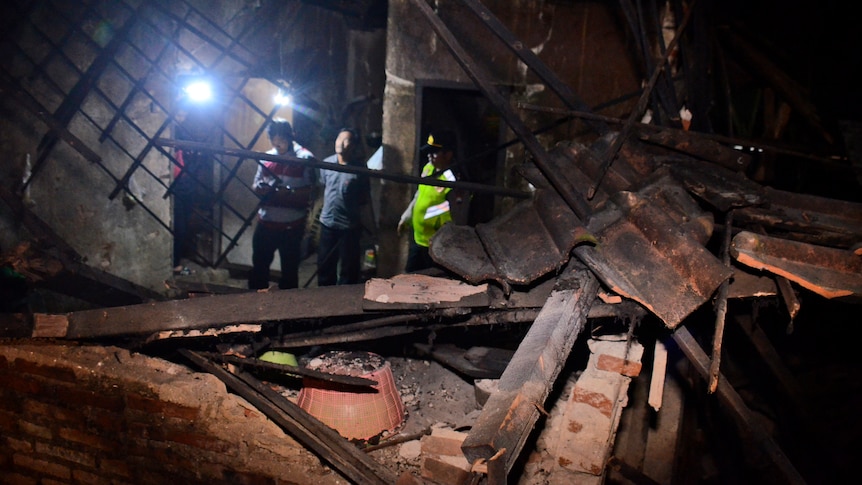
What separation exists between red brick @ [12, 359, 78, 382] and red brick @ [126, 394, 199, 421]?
439 millimetres

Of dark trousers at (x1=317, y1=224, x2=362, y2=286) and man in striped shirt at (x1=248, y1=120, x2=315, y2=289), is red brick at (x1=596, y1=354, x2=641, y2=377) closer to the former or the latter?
dark trousers at (x1=317, y1=224, x2=362, y2=286)

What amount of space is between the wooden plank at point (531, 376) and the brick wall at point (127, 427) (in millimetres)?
1375

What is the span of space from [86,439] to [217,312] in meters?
1.25

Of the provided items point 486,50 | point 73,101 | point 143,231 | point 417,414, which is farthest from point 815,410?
point 73,101

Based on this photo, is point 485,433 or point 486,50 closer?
point 485,433

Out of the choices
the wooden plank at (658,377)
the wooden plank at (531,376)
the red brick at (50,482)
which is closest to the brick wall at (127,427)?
the red brick at (50,482)

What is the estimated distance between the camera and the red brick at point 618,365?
3236mm

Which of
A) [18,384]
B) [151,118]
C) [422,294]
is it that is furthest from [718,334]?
[151,118]

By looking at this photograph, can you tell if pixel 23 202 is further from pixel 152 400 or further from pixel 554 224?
pixel 554 224

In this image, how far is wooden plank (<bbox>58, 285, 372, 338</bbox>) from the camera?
328cm

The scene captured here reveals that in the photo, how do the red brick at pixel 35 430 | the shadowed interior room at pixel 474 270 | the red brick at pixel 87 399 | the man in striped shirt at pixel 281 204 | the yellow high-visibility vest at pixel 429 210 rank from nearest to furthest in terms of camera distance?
the shadowed interior room at pixel 474 270, the red brick at pixel 87 399, the red brick at pixel 35 430, the yellow high-visibility vest at pixel 429 210, the man in striped shirt at pixel 281 204

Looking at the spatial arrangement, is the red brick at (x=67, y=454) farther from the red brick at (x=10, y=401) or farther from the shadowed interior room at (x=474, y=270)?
the red brick at (x=10, y=401)

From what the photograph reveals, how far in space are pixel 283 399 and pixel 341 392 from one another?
352 millimetres

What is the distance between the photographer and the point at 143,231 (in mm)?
6574
